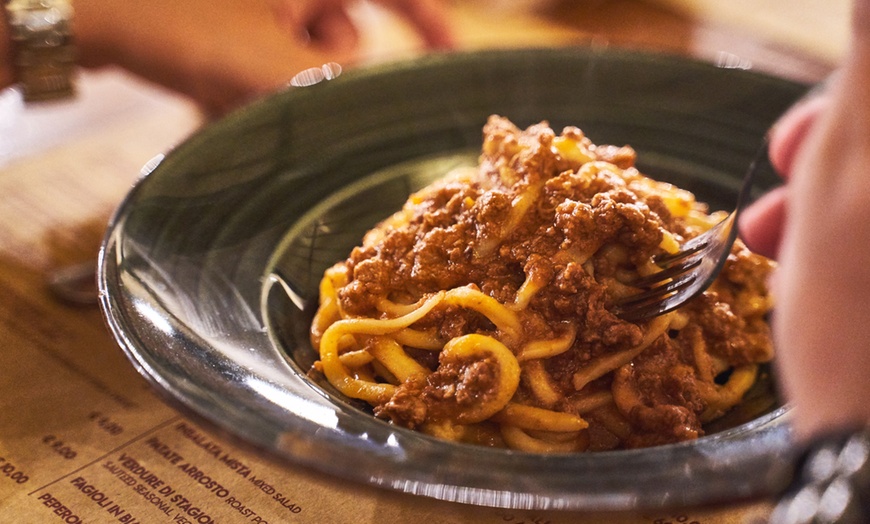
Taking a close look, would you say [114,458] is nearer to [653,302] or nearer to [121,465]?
[121,465]

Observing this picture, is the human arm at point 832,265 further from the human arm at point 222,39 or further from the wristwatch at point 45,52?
the wristwatch at point 45,52

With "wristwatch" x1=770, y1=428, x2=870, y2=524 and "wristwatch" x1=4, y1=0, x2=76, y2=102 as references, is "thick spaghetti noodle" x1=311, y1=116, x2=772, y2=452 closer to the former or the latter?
"wristwatch" x1=770, y1=428, x2=870, y2=524

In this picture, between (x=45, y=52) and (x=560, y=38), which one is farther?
(x=560, y=38)

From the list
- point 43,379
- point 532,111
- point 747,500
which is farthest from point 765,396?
point 43,379

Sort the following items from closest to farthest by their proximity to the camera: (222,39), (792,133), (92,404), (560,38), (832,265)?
1. (832,265)
2. (792,133)
3. (92,404)
4. (222,39)
5. (560,38)

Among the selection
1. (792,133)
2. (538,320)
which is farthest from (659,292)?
(792,133)

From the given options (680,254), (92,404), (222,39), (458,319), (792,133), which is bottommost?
(92,404)
